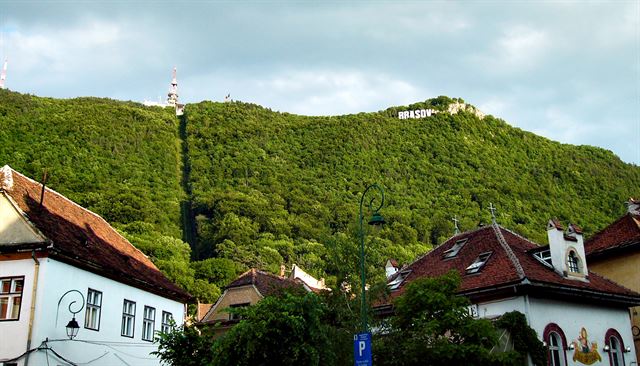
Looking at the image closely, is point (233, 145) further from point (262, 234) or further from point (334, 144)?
point (262, 234)

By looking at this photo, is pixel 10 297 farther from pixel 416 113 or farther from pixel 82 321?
pixel 416 113

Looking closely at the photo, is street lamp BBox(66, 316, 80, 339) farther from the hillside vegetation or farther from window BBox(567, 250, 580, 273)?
the hillside vegetation

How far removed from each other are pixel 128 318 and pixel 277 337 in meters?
12.1

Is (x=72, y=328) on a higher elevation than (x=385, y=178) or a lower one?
lower

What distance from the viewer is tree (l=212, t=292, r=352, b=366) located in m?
18.6

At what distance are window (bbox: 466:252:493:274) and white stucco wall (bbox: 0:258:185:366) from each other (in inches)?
582

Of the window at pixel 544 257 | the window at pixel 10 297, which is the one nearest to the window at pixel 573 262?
the window at pixel 544 257

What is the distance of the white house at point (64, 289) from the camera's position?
2292 cm

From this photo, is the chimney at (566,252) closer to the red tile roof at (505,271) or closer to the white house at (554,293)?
the white house at (554,293)

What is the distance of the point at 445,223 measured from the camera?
96.9 metres

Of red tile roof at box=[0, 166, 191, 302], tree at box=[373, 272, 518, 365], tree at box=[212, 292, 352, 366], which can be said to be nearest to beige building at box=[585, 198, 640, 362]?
tree at box=[373, 272, 518, 365]

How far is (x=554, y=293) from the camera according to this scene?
2495 centimetres

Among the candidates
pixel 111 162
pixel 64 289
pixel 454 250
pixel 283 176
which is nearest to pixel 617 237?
pixel 454 250

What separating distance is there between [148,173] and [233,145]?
75.7ft
